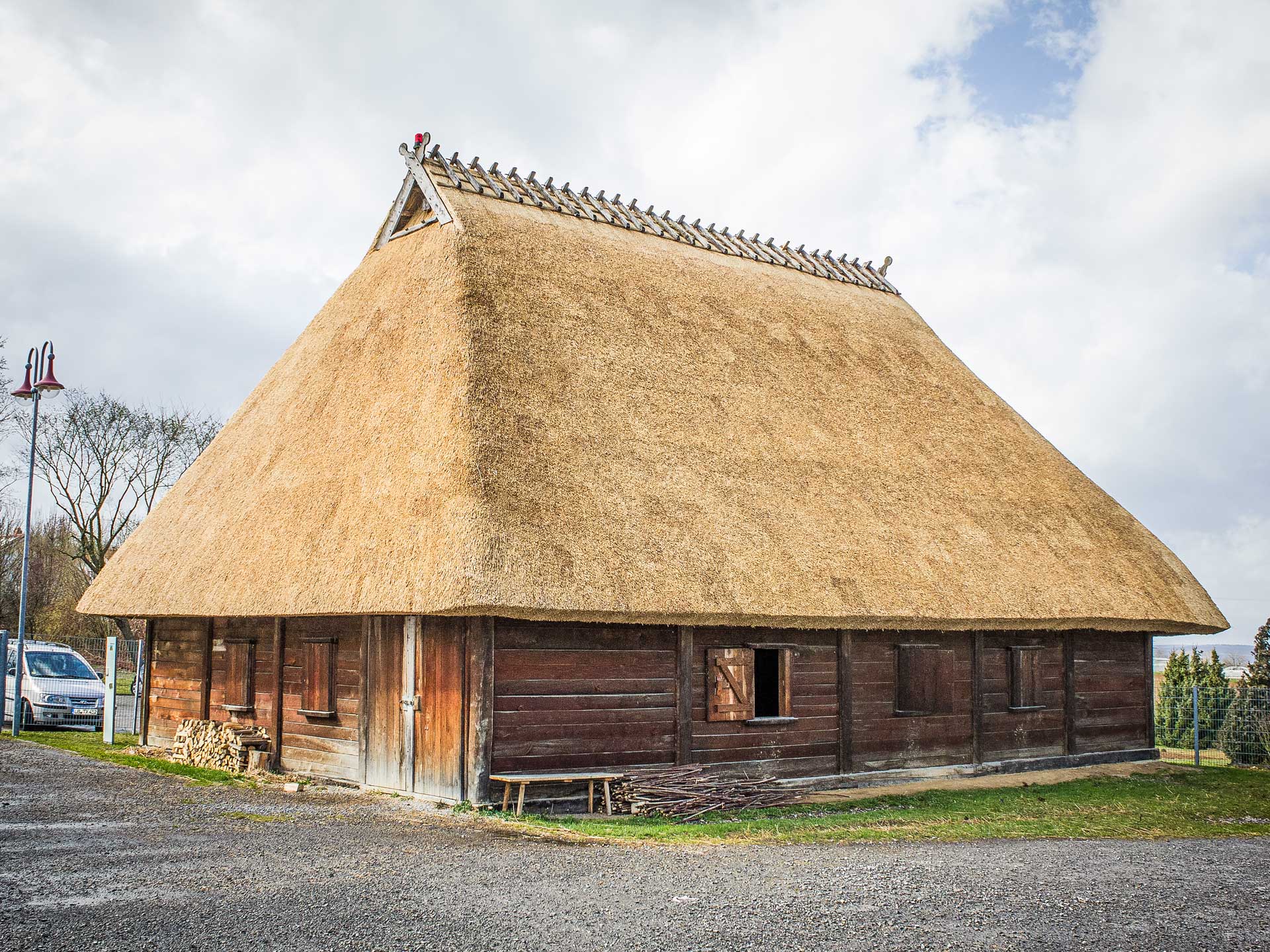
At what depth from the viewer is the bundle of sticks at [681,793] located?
1398 cm

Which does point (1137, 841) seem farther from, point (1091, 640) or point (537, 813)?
point (1091, 640)

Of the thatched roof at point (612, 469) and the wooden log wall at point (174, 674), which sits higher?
the thatched roof at point (612, 469)

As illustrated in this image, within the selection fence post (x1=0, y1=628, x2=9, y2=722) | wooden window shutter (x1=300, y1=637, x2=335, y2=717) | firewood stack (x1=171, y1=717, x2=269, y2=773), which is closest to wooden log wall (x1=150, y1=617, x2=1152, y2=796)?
wooden window shutter (x1=300, y1=637, x2=335, y2=717)

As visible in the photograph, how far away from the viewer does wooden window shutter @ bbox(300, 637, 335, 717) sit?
52.7ft

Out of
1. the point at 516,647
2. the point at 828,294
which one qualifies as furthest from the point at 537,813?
the point at 828,294

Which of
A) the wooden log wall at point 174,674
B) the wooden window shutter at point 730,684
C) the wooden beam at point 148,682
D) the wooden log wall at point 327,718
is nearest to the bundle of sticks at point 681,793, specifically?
the wooden window shutter at point 730,684

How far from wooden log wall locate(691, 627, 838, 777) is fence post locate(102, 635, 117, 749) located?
11647 mm

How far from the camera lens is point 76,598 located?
42.0m

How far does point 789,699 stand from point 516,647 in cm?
464

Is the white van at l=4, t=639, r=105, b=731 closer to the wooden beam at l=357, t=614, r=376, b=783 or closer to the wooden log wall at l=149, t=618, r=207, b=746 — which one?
the wooden log wall at l=149, t=618, r=207, b=746

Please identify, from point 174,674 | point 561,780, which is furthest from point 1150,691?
point 174,674

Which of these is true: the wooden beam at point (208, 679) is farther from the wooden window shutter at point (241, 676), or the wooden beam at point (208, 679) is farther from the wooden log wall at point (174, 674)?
the wooden window shutter at point (241, 676)

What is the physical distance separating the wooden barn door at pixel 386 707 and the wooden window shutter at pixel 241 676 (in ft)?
11.7

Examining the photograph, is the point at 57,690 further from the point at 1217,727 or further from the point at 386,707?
the point at 1217,727
